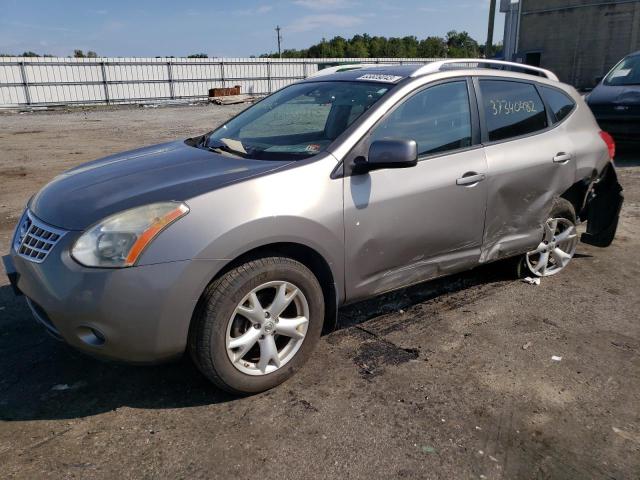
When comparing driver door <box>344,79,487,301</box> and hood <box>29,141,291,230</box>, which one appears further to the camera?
driver door <box>344,79,487,301</box>

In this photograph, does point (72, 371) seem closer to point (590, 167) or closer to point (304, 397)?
point (304, 397)

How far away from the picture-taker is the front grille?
8.54 feet

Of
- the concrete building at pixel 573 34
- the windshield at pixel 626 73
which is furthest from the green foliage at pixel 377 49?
the windshield at pixel 626 73

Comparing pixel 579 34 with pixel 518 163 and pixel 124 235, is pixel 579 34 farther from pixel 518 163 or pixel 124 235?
pixel 124 235

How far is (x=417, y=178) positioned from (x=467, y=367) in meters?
1.16

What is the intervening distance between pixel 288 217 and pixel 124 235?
2.60 ft

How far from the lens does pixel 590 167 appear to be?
14.6 ft

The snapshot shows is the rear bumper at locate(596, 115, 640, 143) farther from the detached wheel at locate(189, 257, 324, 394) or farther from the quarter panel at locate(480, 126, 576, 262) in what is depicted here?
the detached wheel at locate(189, 257, 324, 394)

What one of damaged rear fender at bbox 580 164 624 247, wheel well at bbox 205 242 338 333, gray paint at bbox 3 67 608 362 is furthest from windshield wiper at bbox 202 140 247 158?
damaged rear fender at bbox 580 164 624 247

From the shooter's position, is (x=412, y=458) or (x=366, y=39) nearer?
(x=412, y=458)

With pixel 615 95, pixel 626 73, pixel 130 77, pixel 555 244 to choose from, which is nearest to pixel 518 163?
pixel 555 244

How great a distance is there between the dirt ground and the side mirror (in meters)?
1.17

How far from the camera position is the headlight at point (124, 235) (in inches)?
96.3

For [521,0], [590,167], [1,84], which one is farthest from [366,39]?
[590,167]
